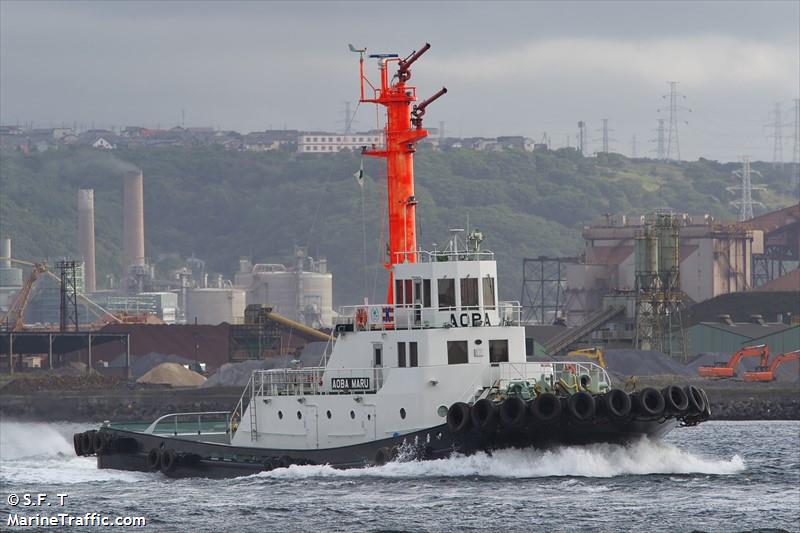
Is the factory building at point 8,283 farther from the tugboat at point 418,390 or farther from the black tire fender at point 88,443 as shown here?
the tugboat at point 418,390

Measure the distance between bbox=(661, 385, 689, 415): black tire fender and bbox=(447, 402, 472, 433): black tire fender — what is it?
4117 mm

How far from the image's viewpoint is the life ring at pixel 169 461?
3797 cm

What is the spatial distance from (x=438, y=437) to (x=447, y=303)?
3.27 m

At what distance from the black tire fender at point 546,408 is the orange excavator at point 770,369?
46901mm

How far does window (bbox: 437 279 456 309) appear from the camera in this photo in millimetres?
35531

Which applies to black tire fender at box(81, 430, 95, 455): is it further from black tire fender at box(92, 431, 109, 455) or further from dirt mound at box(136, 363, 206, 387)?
dirt mound at box(136, 363, 206, 387)

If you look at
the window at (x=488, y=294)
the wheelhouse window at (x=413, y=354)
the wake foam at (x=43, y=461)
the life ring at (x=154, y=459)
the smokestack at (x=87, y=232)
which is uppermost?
the smokestack at (x=87, y=232)

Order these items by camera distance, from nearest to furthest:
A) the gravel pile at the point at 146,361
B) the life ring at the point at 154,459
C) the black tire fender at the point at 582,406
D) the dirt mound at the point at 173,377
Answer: the black tire fender at the point at 582,406 → the life ring at the point at 154,459 → the dirt mound at the point at 173,377 → the gravel pile at the point at 146,361

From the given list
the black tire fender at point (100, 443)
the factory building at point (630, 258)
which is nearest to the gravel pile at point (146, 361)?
the factory building at point (630, 258)

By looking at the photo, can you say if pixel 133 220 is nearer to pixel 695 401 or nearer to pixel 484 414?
pixel 484 414

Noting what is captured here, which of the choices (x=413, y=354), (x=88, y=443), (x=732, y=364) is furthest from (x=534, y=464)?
(x=732, y=364)

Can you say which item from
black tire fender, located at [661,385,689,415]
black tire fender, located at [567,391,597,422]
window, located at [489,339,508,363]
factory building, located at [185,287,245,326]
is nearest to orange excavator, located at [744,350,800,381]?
window, located at [489,339,508,363]

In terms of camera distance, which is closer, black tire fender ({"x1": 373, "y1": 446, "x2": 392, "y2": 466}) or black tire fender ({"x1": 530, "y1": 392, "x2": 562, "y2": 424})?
black tire fender ({"x1": 530, "y1": 392, "x2": 562, "y2": 424})

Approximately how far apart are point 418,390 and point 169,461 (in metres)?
7.12
